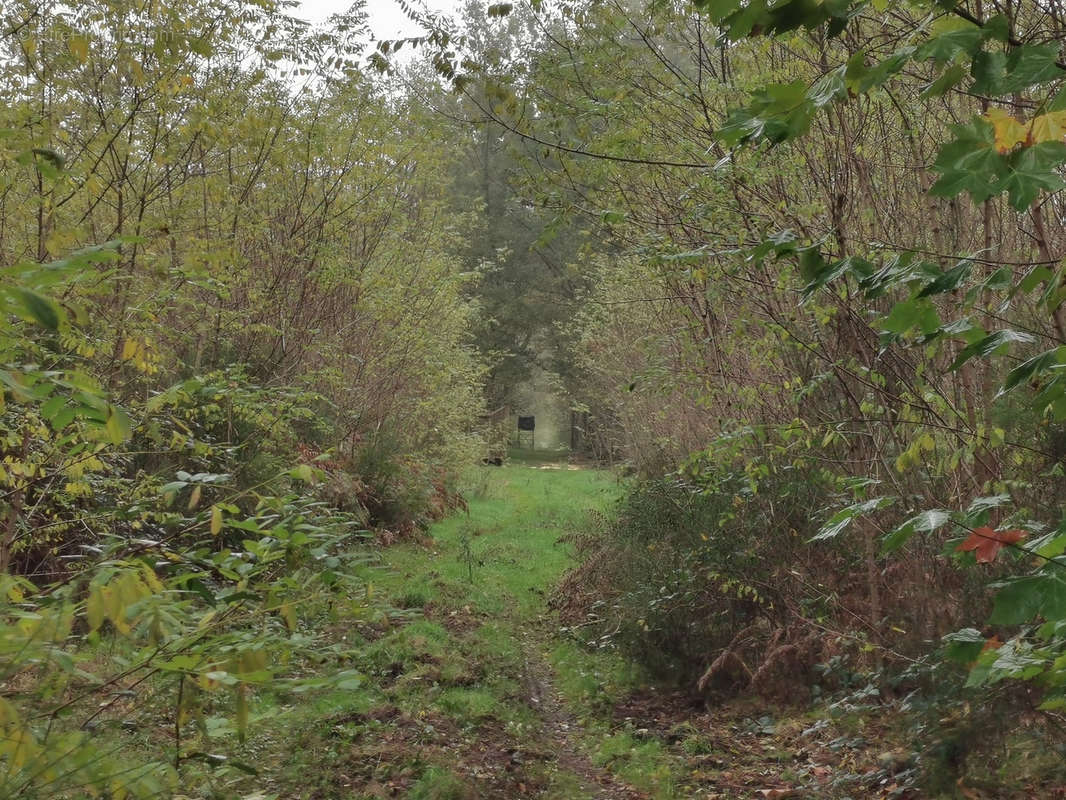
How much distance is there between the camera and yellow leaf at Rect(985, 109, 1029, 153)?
1623mm

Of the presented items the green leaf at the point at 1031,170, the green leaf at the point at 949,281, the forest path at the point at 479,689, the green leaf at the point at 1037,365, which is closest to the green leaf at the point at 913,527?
the green leaf at the point at 1037,365

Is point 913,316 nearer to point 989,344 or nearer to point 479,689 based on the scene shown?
point 989,344

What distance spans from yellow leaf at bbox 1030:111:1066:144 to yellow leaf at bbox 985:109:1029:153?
0.06 ft

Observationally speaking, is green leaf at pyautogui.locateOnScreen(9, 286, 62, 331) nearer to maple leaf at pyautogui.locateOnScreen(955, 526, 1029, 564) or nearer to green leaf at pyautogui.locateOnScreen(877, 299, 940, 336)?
green leaf at pyautogui.locateOnScreen(877, 299, 940, 336)

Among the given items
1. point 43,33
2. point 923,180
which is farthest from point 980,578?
point 43,33

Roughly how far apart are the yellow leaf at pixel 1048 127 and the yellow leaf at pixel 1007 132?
2 centimetres

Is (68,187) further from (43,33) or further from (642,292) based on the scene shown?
(642,292)

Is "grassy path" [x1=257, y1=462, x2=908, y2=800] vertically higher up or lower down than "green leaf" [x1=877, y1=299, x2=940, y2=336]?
lower down

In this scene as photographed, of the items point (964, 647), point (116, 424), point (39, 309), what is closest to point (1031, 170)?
point (964, 647)

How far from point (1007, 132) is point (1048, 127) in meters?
0.09

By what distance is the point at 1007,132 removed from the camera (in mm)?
1627

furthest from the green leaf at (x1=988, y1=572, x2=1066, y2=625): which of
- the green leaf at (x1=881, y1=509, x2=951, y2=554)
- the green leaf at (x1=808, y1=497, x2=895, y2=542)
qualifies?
the green leaf at (x1=808, y1=497, x2=895, y2=542)

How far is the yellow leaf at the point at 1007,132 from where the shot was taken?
1623 mm

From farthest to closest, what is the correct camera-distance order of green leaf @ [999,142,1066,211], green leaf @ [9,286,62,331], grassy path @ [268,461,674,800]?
grassy path @ [268,461,674,800] < green leaf @ [9,286,62,331] < green leaf @ [999,142,1066,211]
